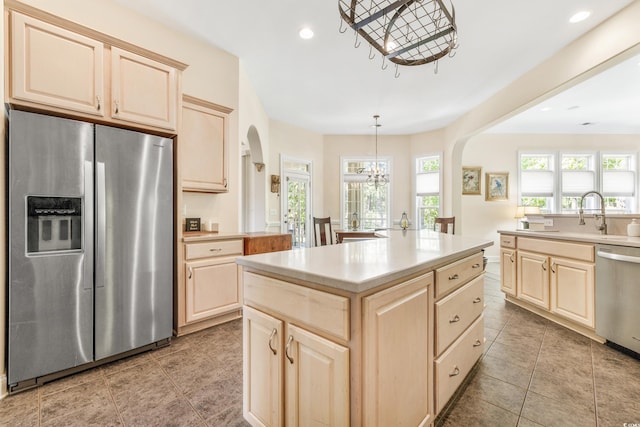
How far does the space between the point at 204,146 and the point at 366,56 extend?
2159 millimetres

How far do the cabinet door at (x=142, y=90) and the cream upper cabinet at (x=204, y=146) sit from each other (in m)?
0.33

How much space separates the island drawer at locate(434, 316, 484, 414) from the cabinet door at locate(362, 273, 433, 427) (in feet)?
0.33

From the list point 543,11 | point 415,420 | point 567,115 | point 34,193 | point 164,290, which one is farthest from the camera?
point 567,115

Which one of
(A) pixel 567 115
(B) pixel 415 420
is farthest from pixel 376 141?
(B) pixel 415 420

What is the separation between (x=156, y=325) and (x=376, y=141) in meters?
6.04

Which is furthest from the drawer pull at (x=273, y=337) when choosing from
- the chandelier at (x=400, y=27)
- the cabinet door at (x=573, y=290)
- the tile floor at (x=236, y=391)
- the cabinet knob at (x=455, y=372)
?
the cabinet door at (x=573, y=290)

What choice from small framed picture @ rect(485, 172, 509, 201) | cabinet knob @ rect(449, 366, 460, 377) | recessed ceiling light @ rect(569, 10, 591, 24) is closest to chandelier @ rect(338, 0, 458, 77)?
recessed ceiling light @ rect(569, 10, 591, 24)

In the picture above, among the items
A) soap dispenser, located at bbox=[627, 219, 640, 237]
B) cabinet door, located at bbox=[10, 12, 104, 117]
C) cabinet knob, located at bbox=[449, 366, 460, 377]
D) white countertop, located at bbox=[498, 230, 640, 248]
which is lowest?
cabinet knob, located at bbox=[449, 366, 460, 377]

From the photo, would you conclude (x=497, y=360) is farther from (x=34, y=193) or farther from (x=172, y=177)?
(x=34, y=193)

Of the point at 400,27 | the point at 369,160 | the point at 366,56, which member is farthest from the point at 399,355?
the point at 369,160

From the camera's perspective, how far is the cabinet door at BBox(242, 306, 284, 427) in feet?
4.04

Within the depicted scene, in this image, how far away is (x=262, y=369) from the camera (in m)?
1.32

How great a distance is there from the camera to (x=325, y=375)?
107 centimetres

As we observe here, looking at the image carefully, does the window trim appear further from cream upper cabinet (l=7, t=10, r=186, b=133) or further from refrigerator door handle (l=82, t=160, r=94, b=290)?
refrigerator door handle (l=82, t=160, r=94, b=290)
